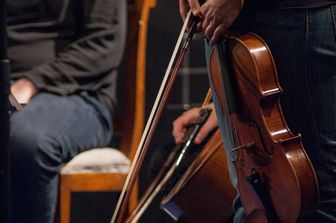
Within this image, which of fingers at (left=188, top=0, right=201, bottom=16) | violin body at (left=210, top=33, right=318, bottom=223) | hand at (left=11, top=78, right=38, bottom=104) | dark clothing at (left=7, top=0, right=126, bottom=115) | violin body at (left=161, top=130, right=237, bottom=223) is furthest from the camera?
dark clothing at (left=7, top=0, right=126, bottom=115)

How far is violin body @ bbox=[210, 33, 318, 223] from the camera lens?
1.03 m

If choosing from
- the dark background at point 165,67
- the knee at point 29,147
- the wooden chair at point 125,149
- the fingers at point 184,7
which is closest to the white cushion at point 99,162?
the wooden chair at point 125,149

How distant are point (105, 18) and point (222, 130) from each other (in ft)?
2.31

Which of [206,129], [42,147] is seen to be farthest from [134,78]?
[42,147]

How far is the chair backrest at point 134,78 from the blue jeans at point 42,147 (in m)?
0.18

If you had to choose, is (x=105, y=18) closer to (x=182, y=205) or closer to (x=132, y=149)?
(x=132, y=149)

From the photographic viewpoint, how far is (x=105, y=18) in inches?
71.5

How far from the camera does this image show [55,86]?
172cm

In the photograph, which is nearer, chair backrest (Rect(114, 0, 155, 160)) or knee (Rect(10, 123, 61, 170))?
knee (Rect(10, 123, 61, 170))

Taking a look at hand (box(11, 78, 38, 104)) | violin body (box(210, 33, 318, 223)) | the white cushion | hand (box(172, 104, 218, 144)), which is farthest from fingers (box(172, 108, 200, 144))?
violin body (box(210, 33, 318, 223))

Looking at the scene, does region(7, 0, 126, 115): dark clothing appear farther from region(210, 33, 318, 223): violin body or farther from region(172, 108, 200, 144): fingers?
region(210, 33, 318, 223): violin body

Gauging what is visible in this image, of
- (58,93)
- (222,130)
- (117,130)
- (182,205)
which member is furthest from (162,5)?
(222,130)

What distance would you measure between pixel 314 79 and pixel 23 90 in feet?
2.82

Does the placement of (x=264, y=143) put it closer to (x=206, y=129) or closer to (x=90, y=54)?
(x=206, y=129)
